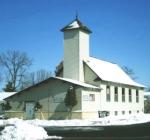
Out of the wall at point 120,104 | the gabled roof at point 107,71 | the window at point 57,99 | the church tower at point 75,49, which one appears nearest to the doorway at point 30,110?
the window at point 57,99

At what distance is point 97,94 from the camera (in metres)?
47.6

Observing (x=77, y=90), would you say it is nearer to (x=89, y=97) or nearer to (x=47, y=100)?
(x=89, y=97)

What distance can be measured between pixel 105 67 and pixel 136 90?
7.26 m

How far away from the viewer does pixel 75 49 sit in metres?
49.2

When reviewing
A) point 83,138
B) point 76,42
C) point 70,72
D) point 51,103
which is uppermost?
point 76,42

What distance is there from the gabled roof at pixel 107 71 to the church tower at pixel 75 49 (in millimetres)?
1314

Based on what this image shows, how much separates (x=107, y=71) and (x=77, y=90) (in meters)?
11.8

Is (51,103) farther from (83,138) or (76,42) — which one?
(83,138)

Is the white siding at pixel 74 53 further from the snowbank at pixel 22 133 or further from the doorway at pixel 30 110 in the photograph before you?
the snowbank at pixel 22 133

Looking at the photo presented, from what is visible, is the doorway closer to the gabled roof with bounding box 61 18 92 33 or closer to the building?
the building

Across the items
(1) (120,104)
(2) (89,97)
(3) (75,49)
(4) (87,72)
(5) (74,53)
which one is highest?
(3) (75,49)

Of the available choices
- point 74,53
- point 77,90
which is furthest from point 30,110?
point 74,53

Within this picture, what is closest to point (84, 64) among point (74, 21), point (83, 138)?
point (74, 21)

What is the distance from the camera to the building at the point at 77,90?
147 feet
